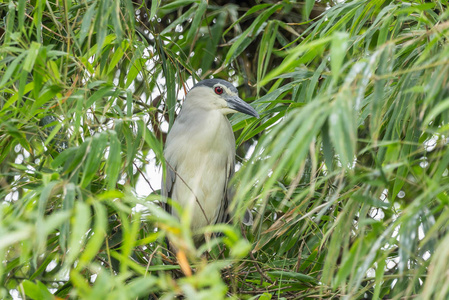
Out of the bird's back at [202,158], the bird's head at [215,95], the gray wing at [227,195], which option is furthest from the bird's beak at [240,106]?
the gray wing at [227,195]

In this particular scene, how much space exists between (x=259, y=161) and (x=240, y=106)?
905 mm

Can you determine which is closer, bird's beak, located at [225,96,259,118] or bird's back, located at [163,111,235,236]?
bird's beak, located at [225,96,259,118]

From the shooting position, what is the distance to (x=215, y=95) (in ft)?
10.3

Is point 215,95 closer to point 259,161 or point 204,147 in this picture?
point 204,147

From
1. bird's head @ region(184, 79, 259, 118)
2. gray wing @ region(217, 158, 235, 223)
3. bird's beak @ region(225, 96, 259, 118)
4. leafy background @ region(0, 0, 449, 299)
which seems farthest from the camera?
gray wing @ region(217, 158, 235, 223)

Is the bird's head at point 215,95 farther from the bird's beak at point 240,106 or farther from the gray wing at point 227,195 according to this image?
the gray wing at point 227,195

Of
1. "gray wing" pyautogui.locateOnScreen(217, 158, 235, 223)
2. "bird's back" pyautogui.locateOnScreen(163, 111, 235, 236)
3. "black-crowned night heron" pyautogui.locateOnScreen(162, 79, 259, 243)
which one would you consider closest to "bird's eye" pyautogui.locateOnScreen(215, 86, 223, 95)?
"black-crowned night heron" pyautogui.locateOnScreen(162, 79, 259, 243)

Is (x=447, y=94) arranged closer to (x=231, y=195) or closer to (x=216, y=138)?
(x=216, y=138)

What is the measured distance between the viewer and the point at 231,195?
333cm

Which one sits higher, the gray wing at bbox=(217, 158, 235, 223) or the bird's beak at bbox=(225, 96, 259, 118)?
the bird's beak at bbox=(225, 96, 259, 118)

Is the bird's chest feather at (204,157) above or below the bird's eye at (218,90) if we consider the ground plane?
below

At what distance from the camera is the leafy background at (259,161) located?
56.3 inches

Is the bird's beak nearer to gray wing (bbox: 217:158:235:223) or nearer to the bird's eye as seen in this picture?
the bird's eye

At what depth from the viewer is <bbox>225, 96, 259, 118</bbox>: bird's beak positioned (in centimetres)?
272
